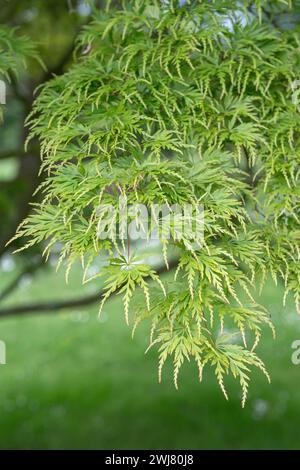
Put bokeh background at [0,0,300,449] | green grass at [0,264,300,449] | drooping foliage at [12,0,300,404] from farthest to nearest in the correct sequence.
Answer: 1. green grass at [0,264,300,449]
2. bokeh background at [0,0,300,449]
3. drooping foliage at [12,0,300,404]

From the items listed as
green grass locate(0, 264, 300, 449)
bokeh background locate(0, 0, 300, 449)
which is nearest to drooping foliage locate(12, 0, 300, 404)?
bokeh background locate(0, 0, 300, 449)

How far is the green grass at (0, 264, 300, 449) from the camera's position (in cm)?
455

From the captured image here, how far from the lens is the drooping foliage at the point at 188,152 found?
1324 millimetres

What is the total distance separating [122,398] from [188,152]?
13.1 ft

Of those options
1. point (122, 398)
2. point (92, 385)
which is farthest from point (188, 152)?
point (92, 385)

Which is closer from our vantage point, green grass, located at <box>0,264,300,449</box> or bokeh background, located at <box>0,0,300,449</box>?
bokeh background, located at <box>0,0,300,449</box>

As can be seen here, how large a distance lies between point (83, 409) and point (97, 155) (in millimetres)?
3921

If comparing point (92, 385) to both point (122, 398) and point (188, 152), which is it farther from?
point (188, 152)

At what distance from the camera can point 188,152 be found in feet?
4.90

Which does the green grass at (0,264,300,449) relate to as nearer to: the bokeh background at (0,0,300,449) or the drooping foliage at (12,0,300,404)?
the bokeh background at (0,0,300,449)

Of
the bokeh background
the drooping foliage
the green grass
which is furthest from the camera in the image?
the green grass

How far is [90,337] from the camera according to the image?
655 centimetres

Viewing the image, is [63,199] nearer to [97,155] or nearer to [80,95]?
[97,155]
